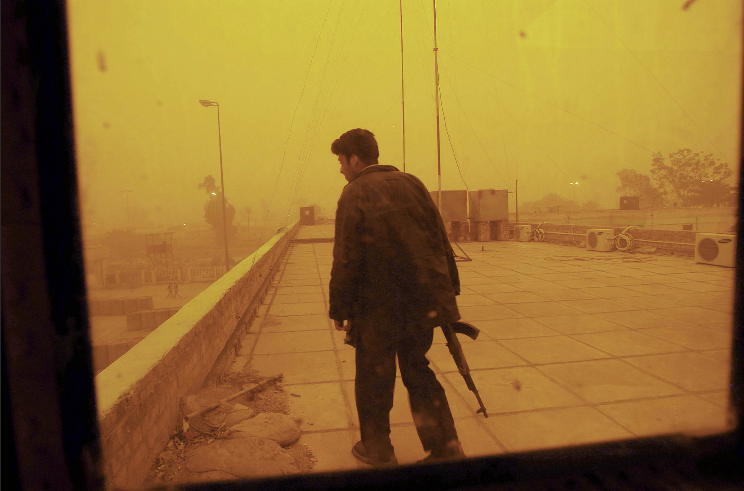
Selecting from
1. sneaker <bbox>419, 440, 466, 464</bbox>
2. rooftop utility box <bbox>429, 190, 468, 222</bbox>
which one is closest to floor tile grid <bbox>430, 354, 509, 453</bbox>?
sneaker <bbox>419, 440, 466, 464</bbox>

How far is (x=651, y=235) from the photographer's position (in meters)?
11.7

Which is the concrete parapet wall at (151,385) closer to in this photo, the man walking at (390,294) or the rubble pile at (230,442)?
the rubble pile at (230,442)

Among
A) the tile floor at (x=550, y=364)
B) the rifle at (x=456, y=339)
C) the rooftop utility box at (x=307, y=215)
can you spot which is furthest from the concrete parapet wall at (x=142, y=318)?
the rooftop utility box at (x=307, y=215)

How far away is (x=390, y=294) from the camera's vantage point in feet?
6.56

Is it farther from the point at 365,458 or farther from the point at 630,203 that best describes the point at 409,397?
the point at 630,203

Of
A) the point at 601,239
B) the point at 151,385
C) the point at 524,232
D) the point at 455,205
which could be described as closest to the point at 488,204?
the point at 455,205

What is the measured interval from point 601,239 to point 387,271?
470 inches

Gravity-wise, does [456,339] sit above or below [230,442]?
above

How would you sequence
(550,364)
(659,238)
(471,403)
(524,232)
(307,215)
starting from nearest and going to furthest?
(471,403) < (550,364) < (659,238) < (524,232) < (307,215)

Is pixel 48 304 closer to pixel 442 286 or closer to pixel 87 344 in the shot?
pixel 87 344

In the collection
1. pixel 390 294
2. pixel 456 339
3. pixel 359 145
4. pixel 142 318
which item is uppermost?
pixel 359 145

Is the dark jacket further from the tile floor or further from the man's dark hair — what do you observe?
the tile floor

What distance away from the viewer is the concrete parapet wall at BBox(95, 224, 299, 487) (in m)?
1.75

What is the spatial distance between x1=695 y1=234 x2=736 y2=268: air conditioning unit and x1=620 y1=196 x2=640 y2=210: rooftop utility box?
1097cm
